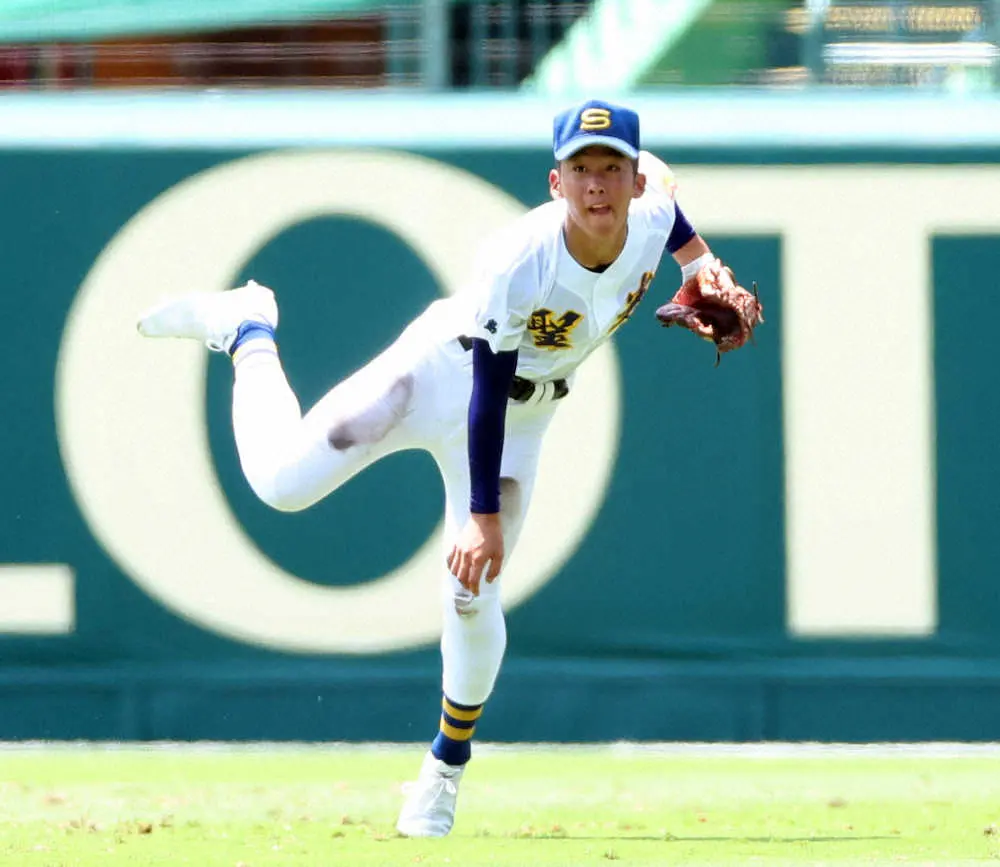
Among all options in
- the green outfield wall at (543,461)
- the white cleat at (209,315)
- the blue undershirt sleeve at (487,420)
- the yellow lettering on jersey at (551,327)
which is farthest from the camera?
the green outfield wall at (543,461)

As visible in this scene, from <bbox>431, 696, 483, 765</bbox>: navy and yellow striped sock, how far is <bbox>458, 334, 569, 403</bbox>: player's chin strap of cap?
81cm

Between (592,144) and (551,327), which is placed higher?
(592,144)

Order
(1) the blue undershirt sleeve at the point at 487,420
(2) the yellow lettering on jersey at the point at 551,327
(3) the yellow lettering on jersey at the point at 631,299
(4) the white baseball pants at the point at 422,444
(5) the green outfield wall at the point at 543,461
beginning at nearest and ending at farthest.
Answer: (1) the blue undershirt sleeve at the point at 487,420
(2) the yellow lettering on jersey at the point at 551,327
(3) the yellow lettering on jersey at the point at 631,299
(4) the white baseball pants at the point at 422,444
(5) the green outfield wall at the point at 543,461

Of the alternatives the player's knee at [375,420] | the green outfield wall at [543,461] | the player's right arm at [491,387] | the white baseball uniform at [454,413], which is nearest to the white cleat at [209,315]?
the white baseball uniform at [454,413]

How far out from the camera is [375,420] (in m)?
4.81

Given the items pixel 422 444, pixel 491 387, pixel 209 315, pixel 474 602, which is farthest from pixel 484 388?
pixel 209 315

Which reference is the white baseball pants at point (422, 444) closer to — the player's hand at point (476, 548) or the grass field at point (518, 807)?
the player's hand at point (476, 548)

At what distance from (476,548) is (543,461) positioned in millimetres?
2390

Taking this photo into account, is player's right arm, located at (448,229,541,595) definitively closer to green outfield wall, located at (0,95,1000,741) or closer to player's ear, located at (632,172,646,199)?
player's ear, located at (632,172,646,199)

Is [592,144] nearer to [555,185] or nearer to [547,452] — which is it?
[555,185]

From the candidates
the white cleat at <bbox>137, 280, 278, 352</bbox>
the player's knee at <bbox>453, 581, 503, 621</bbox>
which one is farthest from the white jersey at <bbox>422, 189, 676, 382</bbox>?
the white cleat at <bbox>137, 280, 278, 352</bbox>

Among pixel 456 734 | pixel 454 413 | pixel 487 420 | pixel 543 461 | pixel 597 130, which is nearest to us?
pixel 597 130

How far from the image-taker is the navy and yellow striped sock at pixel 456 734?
4949mm

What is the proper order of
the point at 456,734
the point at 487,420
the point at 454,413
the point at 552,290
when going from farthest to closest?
the point at 456,734, the point at 454,413, the point at 552,290, the point at 487,420
